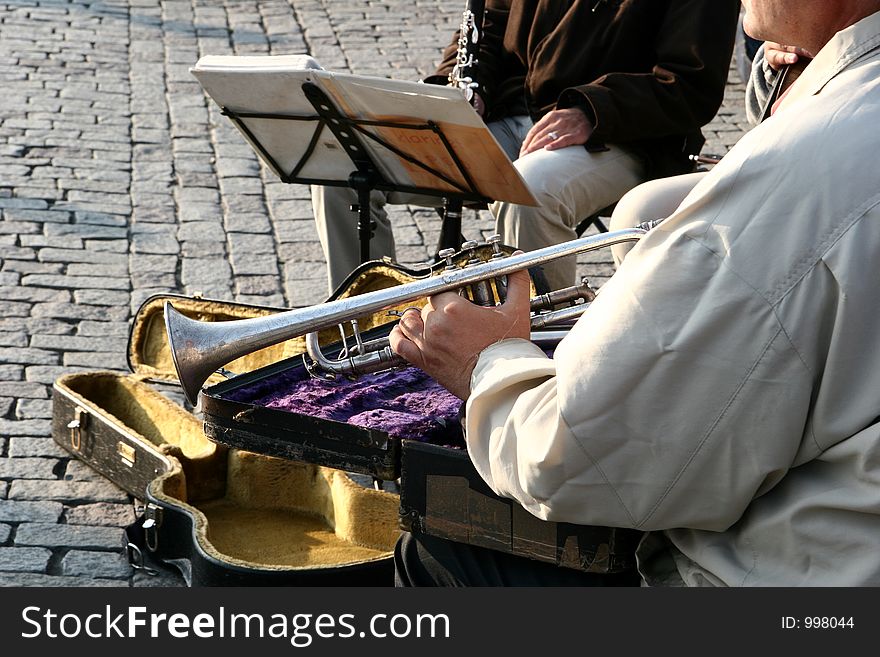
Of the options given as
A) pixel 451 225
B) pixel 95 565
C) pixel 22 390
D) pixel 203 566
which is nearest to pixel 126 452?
pixel 95 565

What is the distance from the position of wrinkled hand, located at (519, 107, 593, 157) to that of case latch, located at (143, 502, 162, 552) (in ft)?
5.24

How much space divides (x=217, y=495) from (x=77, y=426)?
461 millimetres

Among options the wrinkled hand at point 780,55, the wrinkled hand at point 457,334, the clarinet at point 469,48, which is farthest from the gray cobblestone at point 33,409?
the wrinkled hand at point 780,55

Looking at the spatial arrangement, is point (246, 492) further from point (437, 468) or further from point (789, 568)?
point (789, 568)

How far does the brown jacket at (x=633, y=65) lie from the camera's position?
3.35 metres

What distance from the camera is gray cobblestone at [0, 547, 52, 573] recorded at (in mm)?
2680

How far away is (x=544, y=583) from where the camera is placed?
5.81 feet

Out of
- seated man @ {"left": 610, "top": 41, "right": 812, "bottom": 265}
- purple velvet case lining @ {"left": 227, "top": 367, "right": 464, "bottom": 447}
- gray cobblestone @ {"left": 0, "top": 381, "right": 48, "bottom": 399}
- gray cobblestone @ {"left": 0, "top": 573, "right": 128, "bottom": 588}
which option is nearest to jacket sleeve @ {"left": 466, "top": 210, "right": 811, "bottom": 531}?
purple velvet case lining @ {"left": 227, "top": 367, "right": 464, "bottom": 447}

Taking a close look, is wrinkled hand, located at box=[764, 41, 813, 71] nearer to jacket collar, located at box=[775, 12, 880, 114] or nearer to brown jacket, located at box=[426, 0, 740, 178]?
brown jacket, located at box=[426, 0, 740, 178]

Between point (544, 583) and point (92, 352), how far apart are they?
239 centimetres

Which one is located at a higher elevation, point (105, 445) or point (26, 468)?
point (105, 445)

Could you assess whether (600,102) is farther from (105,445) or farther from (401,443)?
(105,445)

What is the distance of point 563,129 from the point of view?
345 cm

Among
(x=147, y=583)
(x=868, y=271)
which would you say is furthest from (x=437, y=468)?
(x=147, y=583)
